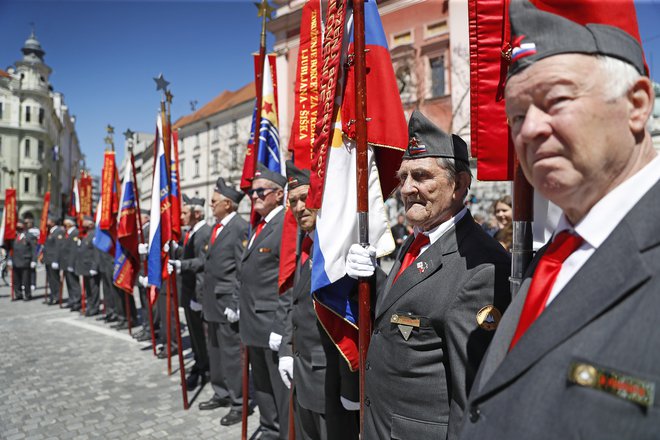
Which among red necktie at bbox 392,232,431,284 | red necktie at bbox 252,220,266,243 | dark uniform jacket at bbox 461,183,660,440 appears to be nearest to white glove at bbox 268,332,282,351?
red necktie at bbox 252,220,266,243

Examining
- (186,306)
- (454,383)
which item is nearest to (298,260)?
(454,383)

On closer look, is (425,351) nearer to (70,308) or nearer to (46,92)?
(70,308)

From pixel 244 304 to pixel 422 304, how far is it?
109 inches

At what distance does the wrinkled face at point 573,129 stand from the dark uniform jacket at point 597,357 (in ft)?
0.39

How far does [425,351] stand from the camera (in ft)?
6.31

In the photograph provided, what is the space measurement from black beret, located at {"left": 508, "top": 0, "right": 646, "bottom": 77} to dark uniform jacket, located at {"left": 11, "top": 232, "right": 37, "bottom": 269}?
15196 mm

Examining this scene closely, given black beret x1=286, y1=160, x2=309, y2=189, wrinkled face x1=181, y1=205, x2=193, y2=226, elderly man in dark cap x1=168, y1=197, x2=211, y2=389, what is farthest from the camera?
wrinkled face x1=181, y1=205, x2=193, y2=226

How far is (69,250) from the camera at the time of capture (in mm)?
11609

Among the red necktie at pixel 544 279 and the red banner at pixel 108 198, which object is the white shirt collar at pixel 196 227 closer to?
the red banner at pixel 108 198

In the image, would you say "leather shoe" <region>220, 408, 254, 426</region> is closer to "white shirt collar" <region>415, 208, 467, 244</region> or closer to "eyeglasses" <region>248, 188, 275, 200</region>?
"eyeglasses" <region>248, 188, 275, 200</region>

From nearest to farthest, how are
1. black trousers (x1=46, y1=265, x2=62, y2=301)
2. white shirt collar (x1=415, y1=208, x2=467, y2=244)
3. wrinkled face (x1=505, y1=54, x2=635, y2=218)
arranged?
1. wrinkled face (x1=505, y1=54, x2=635, y2=218)
2. white shirt collar (x1=415, y1=208, x2=467, y2=244)
3. black trousers (x1=46, y1=265, x2=62, y2=301)

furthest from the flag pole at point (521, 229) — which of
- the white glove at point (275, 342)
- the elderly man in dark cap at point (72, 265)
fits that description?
the elderly man in dark cap at point (72, 265)

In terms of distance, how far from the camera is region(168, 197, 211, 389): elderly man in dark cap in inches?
232

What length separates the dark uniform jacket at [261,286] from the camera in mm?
4180
